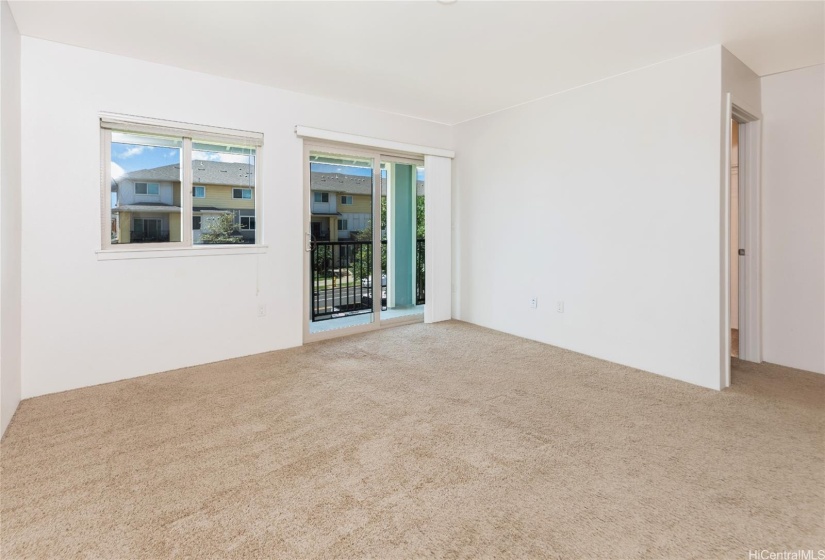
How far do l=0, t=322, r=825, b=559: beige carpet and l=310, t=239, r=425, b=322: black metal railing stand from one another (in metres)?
1.59

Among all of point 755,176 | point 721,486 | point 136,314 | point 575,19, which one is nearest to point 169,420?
point 136,314

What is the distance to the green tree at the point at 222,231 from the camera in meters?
3.73

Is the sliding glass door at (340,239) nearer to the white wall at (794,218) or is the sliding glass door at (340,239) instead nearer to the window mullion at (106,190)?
the window mullion at (106,190)

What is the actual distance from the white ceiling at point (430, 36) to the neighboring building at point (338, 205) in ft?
3.41

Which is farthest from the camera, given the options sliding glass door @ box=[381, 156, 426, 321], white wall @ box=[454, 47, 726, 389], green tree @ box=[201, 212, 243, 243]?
sliding glass door @ box=[381, 156, 426, 321]

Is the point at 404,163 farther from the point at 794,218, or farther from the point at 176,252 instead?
the point at 794,218

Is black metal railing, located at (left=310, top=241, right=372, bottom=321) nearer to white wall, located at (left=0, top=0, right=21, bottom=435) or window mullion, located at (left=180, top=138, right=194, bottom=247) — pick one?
window mullion, located at (left=180, top=138, right=194, bottom=247)

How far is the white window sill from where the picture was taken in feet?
Result: 10.5

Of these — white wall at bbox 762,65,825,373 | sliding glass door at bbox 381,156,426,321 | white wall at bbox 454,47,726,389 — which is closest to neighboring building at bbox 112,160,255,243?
sliding glass door at bbox 381,156,426,321

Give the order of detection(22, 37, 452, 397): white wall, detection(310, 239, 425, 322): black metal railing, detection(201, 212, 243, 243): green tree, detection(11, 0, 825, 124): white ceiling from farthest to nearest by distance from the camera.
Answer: detection(310, 239, 425, 322): black metal railing
detection(201, 212, 243, 243): green tree
detection(22, 37, 452, 397): white wall
detection(11, 0, 825, 124): white ceiling

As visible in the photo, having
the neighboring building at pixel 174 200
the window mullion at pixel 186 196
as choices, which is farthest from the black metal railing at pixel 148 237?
the window mullion at pixel 186 196

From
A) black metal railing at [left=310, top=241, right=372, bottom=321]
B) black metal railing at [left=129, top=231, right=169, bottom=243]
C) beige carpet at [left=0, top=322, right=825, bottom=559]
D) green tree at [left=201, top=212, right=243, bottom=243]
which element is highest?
green tree at [left=201, top=212, right=243, bottom=243]

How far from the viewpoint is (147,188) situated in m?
3.43

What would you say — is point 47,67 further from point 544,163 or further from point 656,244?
point 656,244
